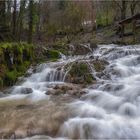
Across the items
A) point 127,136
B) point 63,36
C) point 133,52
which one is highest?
point 63,36

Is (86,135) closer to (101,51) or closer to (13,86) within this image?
(13,86)

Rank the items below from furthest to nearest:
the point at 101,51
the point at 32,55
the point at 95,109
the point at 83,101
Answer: the point at 101,51, the point at 32,55, the point at 83,101, the point at 95,109

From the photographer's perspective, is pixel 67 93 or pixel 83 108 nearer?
pixel 83 108

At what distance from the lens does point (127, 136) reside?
21.6 feet

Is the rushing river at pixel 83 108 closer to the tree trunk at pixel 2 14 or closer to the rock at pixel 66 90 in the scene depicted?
the rock at pixel 66 90

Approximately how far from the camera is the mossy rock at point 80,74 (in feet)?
38.8

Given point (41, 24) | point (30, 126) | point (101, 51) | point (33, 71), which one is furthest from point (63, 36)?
point (30, 126)

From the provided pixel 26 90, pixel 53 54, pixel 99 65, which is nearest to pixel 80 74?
pixel 99 65

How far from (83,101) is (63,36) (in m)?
24.7

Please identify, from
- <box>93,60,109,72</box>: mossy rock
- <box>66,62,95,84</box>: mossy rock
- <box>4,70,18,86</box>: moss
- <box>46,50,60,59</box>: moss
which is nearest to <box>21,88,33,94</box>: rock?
<box>4,70,18,86</box>: moss

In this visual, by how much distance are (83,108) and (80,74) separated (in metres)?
4.21

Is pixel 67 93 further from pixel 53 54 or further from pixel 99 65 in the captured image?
pixel 53 54

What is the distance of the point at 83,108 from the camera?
8.38 m

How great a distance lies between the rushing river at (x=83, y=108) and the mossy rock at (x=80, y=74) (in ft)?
0.99
